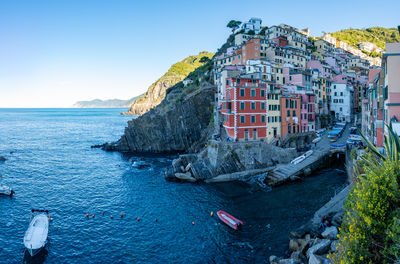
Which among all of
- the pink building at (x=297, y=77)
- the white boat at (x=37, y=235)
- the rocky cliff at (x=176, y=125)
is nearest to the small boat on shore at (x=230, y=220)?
the white boat at (x=37, y=235)

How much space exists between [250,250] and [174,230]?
10.5 meters

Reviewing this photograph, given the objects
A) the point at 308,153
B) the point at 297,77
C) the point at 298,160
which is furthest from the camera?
the point at 297,77

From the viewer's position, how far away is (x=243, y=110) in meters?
53.6

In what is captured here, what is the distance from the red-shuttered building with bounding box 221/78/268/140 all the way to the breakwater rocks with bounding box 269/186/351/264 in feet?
79.9

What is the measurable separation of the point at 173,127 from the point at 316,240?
64.1 metres

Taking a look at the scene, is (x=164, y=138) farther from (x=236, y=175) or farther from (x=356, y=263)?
(x=356, y=263)

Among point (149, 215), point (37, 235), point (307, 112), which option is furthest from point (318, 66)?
point (37, 235)

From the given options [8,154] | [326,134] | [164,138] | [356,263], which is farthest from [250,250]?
[8,154]

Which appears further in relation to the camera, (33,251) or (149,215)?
(149,215)

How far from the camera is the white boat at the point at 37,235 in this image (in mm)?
29219

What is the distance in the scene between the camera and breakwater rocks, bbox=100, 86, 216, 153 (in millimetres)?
82312

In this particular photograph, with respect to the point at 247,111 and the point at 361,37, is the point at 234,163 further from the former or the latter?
the point at 361,37

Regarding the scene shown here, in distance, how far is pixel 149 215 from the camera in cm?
3838

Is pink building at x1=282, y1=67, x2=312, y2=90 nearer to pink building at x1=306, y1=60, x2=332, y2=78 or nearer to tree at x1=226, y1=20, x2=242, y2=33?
pink building at x1=306, y1=60, x2=332, y2=78
